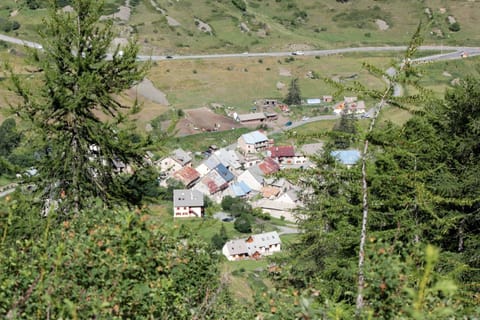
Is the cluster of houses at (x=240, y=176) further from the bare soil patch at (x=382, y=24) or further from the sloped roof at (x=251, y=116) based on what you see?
the bare soil patch at (x=382, y=24)

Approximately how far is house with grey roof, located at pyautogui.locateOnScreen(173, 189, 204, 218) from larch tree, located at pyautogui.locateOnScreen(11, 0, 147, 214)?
159ft

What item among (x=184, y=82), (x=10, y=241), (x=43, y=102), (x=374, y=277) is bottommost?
(x=184, y=82)

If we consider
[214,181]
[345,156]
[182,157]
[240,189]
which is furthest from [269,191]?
[182,157]

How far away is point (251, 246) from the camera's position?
55094 mm

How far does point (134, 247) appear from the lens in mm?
6637

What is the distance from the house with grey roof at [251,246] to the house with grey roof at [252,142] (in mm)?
23512

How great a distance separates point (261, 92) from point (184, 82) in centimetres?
1390

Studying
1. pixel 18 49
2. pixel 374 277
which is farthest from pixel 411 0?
pixel 374 277

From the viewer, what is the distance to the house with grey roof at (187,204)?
6188cm

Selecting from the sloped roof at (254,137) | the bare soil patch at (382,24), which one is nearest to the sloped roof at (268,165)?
the sloped roof at (254,137)

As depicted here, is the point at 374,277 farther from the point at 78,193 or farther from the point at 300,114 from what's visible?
the point at 300,114

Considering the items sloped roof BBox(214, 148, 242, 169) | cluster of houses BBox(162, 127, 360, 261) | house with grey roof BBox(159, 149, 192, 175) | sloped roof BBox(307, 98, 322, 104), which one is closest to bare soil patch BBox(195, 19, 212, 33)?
sloped roof BBox(307, 98, 322, 104)

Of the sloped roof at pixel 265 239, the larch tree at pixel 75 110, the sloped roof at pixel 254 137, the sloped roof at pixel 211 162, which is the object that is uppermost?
the larch tree at pixel 75 110

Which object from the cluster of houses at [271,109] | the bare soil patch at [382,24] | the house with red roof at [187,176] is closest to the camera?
the house with red roof at [187,176]
